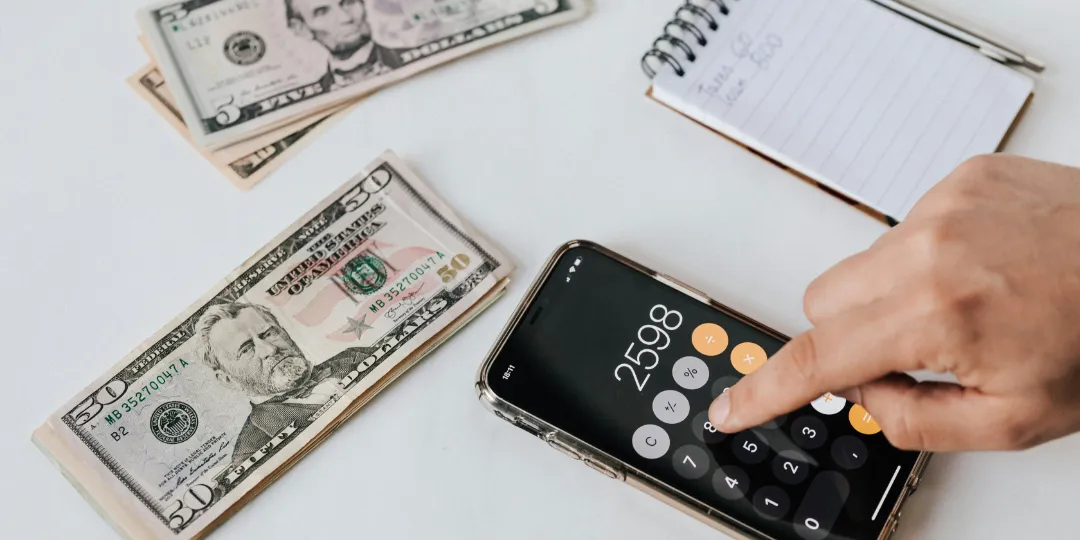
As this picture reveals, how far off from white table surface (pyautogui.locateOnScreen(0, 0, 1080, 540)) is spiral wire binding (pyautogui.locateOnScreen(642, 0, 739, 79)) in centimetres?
2

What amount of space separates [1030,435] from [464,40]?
43 centimetres

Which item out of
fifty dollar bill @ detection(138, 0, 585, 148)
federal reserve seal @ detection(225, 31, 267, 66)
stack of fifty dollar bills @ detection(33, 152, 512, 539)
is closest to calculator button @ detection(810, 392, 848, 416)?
stack of fifty dollar bills @ detection(33, 152, 512, 539)

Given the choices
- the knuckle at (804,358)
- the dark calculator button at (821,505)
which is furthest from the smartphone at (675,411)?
the knuckle at (804,358)

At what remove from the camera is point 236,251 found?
1.83ft

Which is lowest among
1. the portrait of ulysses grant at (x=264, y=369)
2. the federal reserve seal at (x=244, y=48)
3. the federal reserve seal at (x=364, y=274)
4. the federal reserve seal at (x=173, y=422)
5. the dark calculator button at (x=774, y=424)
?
the federal reserve seal at (x=173, y=422)

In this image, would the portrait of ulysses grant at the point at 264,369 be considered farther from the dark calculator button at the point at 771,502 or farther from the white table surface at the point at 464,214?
the dark calculator button at the point at 771,502

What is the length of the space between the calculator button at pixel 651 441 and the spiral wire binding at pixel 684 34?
25 centimetres

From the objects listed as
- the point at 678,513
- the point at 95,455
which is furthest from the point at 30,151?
the point at 678,513

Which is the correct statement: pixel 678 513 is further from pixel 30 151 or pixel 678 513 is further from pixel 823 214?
pixel 30 151

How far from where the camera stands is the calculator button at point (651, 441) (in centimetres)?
49

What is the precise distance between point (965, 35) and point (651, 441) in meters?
0.36

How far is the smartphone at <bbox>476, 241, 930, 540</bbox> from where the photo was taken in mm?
468

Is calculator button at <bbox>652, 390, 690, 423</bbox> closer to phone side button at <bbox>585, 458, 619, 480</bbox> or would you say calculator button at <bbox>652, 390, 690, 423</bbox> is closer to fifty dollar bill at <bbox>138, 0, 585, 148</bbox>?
phone side button at <bbox>585, 458, 619, 480</bbox>

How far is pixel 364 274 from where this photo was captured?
54 cm
